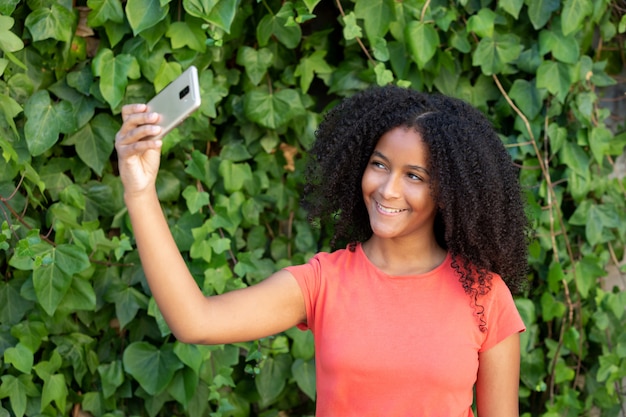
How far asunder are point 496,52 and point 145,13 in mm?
1017

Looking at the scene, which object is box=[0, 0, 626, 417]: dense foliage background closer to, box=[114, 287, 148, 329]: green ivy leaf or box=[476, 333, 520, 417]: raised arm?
box=[114, 287, 148, 329]: green ivy leaf

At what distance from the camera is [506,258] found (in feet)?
5.64

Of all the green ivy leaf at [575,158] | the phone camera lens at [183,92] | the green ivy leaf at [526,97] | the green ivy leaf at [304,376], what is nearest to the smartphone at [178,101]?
the phone camera lens at [183,92]

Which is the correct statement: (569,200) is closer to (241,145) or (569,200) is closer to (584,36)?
(584,36)

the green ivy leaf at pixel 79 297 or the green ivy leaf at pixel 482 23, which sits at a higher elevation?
the green ivy leaf at pixel 482 23

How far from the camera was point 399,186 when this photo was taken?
5.20ft

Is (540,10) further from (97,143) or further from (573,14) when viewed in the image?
(97,143)

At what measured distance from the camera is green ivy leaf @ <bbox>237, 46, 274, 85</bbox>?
2398 millimetres

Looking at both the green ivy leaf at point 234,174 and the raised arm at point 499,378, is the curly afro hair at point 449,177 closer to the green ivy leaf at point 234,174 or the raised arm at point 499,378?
the raised arm at point 499,378

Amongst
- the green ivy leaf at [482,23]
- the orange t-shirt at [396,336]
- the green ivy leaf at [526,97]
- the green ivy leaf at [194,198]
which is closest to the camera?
the orange t-shirt at [396,336]

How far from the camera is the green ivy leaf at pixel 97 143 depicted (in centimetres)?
228

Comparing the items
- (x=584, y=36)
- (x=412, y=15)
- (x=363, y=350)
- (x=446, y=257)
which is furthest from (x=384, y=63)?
(x=363, y=350)

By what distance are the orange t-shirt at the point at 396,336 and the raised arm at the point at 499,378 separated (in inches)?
1.0

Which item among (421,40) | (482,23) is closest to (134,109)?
(421,40)
